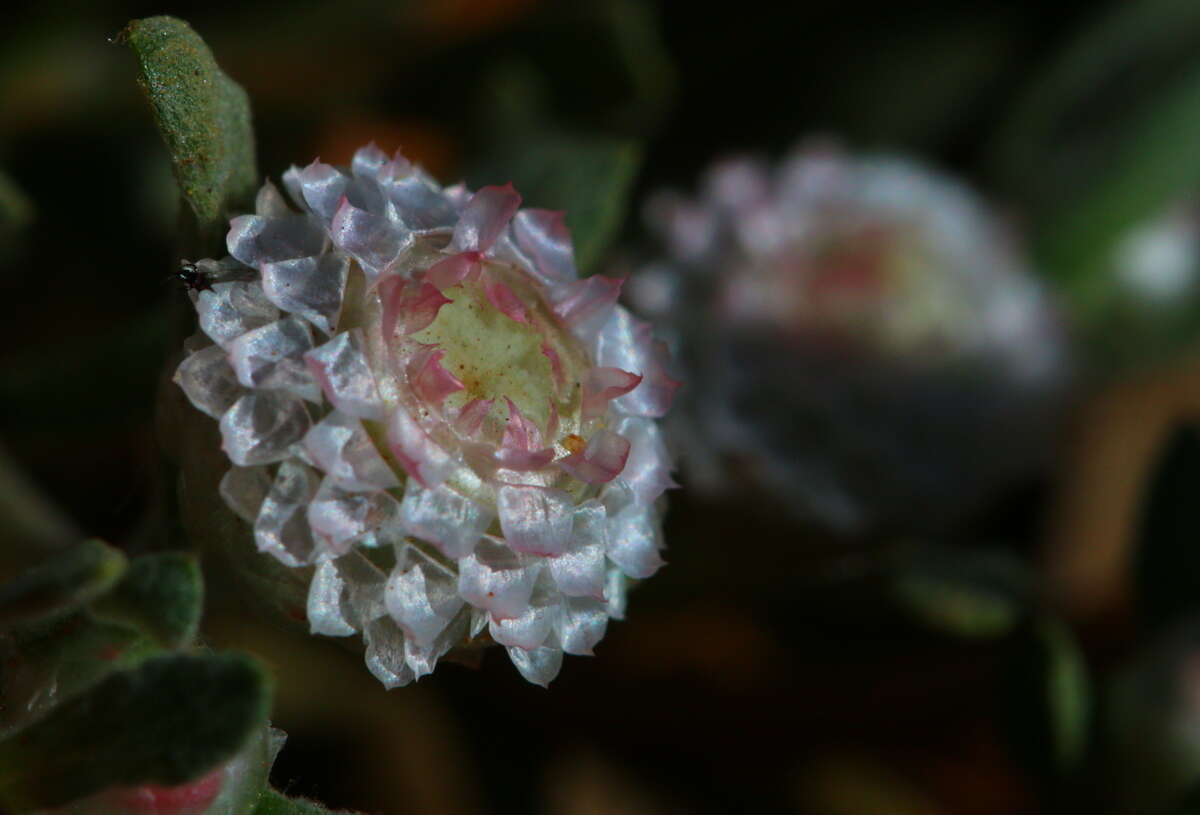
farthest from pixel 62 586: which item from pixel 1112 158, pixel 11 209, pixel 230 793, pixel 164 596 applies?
pixel 1112 158

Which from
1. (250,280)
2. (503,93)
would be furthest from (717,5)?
(250,280)

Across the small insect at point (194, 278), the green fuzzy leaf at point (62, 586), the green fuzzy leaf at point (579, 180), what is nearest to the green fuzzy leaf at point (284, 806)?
the green fuzzy leaf at point (62, 586)

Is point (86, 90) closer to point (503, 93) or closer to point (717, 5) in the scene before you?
point (503, 93)

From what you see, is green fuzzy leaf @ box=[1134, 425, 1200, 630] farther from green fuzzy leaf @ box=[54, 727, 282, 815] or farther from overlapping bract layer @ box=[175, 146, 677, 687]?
green fuzzy leaf @ box=[54, 727, 282, 815]

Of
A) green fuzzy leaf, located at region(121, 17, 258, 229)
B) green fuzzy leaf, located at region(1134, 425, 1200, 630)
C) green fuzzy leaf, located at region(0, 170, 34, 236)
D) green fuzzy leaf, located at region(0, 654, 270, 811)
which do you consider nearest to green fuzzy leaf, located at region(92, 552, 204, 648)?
green fuzzy leaf, located at region(0, 654, 270, 811)

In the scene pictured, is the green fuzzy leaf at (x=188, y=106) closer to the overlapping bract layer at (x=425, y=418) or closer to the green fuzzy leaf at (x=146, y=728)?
the overlapping bract layer at (x=425, y=418)
